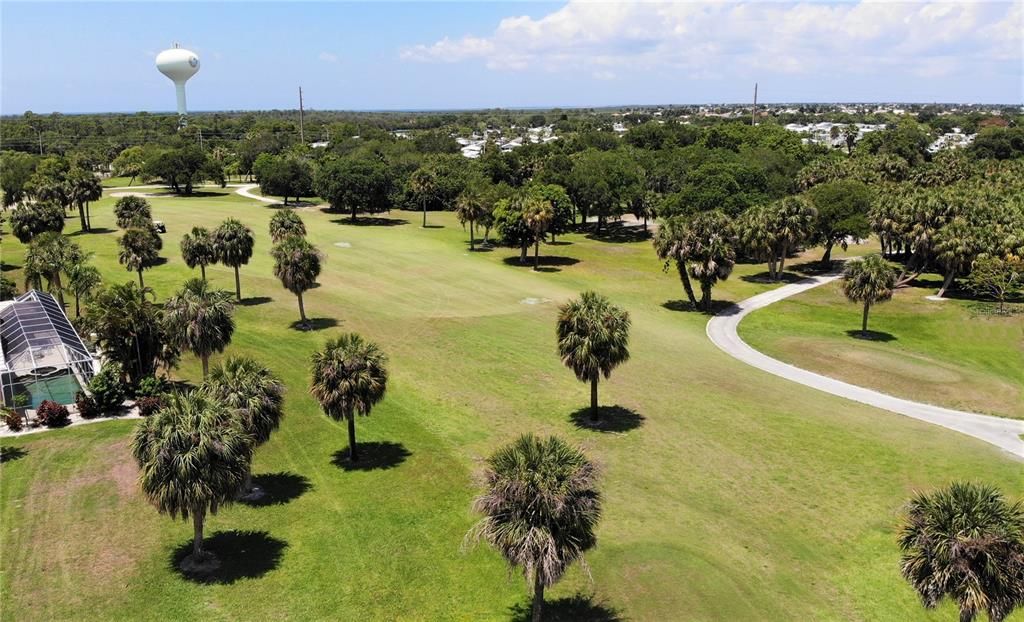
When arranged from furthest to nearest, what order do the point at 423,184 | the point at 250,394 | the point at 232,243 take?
the point at 423,184 → the point at 232,243 → the point at 250,394

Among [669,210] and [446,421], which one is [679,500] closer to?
[446,421]

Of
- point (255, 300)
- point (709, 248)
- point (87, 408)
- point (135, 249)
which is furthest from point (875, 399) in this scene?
point (135, 249)

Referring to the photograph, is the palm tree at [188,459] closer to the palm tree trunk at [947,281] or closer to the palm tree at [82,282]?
the palm tree at [82,282]

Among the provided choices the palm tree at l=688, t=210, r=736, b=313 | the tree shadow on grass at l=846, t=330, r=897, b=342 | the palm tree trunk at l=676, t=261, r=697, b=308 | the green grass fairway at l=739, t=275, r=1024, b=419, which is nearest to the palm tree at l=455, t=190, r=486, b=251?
the palm tree trunk at l=676, t=261, r=697, b=308

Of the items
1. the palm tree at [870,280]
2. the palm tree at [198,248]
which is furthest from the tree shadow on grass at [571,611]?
the palm tree at [198,248]

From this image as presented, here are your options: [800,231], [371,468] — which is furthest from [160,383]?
[800,231]

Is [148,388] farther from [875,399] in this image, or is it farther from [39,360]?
[875,399]
